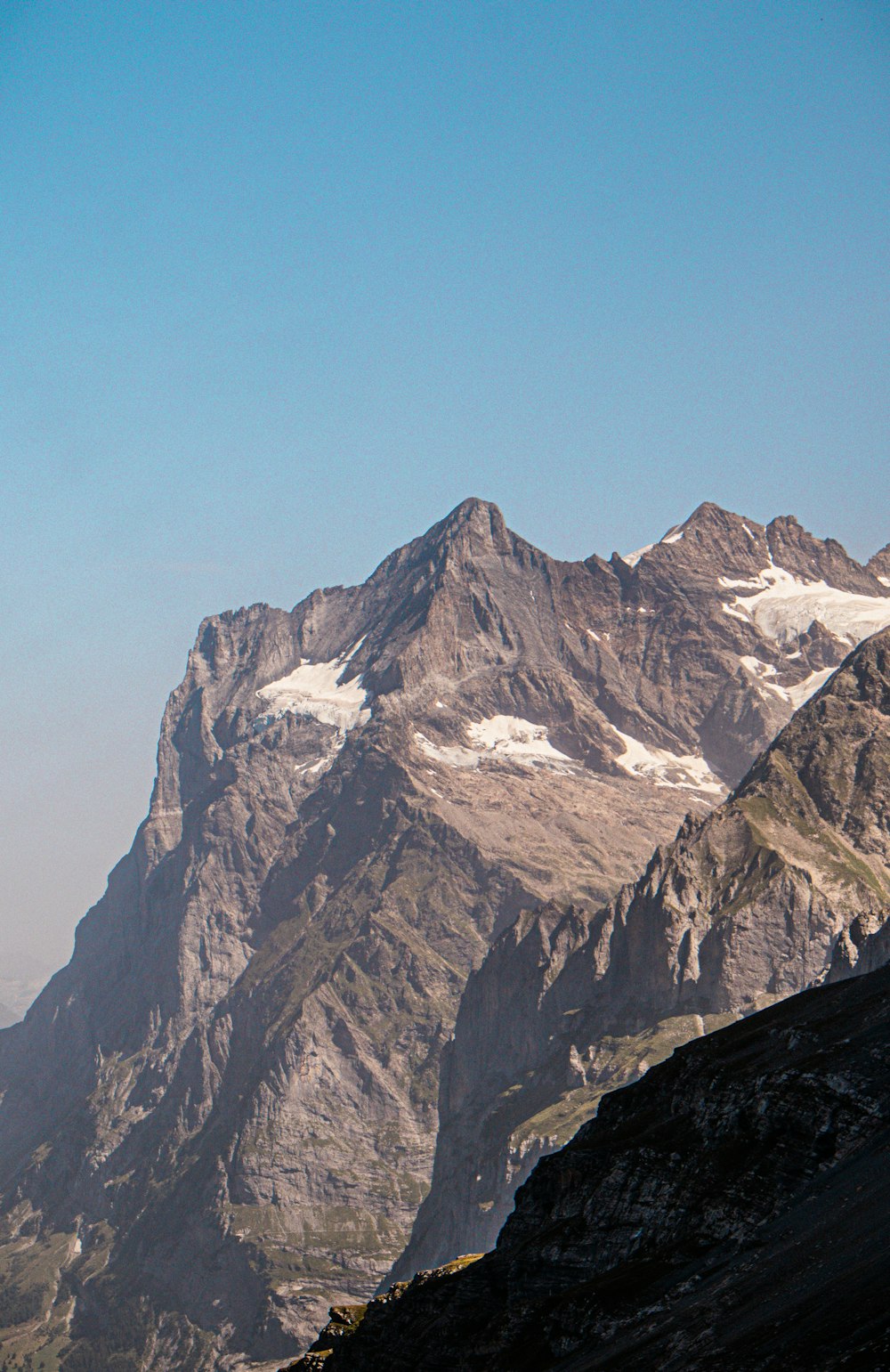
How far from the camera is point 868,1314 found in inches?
2741

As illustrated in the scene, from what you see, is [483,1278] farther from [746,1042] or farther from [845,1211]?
[845,1211]

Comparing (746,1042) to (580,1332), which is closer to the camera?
(580,1332)

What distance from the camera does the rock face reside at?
7725cm

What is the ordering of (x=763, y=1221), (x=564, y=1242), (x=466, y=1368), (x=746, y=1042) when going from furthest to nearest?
(x=746, y=1042)
(x=564, y=1242)
(x=466, y=1368)
(x=763, y=1221)

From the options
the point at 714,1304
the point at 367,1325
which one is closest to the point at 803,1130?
the point at 714,1304

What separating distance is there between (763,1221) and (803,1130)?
6433 mm

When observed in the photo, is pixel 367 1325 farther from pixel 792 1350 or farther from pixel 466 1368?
pixel 792 1350

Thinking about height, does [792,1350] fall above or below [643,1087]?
below

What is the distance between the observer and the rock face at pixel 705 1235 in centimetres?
7725

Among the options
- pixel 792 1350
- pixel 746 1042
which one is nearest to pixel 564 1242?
pixel 746 1042

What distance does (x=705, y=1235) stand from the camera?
9550cm

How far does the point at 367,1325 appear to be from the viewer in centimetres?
11312

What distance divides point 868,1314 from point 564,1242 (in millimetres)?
41493

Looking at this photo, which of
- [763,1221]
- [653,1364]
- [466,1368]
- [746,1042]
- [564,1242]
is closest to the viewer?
[653,1364]
